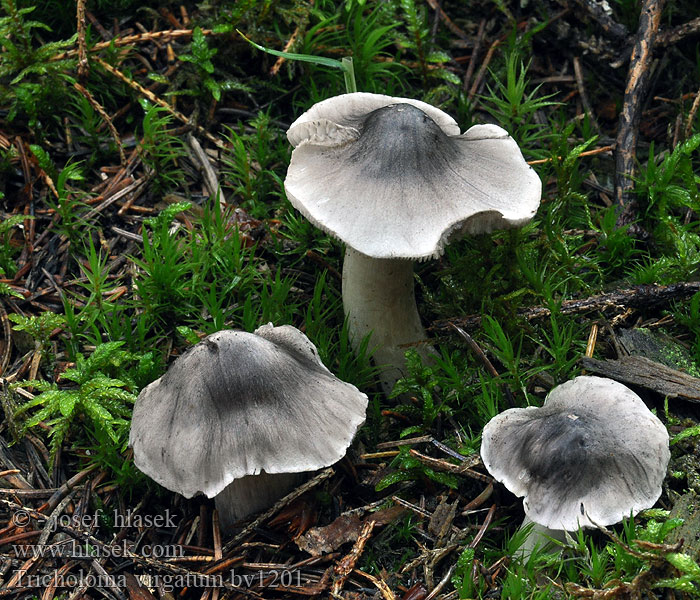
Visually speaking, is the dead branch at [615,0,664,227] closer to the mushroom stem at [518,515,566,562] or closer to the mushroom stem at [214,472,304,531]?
the mushroom stem at [518,515,566,562]

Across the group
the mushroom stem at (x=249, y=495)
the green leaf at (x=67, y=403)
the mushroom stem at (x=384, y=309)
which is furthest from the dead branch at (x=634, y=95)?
the green leaf at (x=67, y=403)

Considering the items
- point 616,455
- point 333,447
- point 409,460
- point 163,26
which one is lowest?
point 409,460

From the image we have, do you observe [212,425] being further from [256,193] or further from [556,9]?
[556,9]

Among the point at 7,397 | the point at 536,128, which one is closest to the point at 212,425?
the point at 7,397

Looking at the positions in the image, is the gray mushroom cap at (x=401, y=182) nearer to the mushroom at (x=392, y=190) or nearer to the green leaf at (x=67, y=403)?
the mushroom at (x=392, y=190)

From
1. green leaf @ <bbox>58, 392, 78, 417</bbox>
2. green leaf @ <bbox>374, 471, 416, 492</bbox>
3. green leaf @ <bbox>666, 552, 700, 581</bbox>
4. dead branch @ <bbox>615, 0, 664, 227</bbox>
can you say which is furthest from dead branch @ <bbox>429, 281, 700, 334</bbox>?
green leaf @ <bbox>58, 392, 78, 417</bbox>

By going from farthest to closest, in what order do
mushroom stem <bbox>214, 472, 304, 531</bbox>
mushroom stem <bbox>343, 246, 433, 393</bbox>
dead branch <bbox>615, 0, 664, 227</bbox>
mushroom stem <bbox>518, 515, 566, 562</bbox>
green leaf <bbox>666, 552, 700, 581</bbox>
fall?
1. dead branch <bbox>615, 0, 664, 227</bbox>
2. mushroom stem <bbox>343, 246, 433, 393</bbox>
3. mushroom stem <bbox>214, 472, 304, 531</bbox>
4. mushroom stem <bbox>518, 515, 566, 562</bbox>
5. green leaf <bbox>666, 552, 700, 581</bbox>

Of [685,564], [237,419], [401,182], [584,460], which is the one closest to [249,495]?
[237,419]
